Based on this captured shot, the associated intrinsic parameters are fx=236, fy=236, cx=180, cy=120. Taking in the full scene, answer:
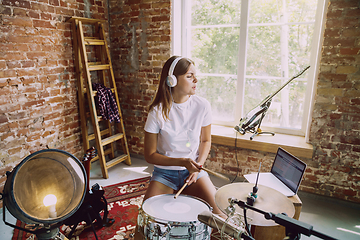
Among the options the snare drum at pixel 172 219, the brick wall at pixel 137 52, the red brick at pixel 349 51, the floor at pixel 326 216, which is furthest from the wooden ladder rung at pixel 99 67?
the red brick at pixel 349 51

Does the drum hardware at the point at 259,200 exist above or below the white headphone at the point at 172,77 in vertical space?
below

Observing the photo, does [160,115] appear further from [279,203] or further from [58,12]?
[58,12]

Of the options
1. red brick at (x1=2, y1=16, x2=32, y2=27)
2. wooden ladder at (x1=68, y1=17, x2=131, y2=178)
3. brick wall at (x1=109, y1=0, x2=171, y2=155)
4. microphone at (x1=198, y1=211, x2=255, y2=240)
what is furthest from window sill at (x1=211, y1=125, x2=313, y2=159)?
red brick at (x1=2, y1=16, x2=32, y2=27)

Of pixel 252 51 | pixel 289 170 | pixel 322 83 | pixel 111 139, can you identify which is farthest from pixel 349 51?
pixel 111 139

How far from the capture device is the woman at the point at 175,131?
66.5 inches

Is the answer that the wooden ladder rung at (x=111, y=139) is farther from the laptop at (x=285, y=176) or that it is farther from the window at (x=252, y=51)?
the laptop at (x=285, y=176)

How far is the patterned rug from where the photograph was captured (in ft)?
6.29

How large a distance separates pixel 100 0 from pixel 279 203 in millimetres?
3068

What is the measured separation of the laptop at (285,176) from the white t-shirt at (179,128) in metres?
0.55

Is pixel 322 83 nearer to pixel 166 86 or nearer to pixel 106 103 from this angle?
pixel 166 86

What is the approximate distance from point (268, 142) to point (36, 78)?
2.47 meters

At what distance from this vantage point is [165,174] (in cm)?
173

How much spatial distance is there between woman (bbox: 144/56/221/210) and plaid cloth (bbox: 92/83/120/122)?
1.23 meters

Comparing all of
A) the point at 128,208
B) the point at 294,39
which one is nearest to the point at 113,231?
the point at 128,208
